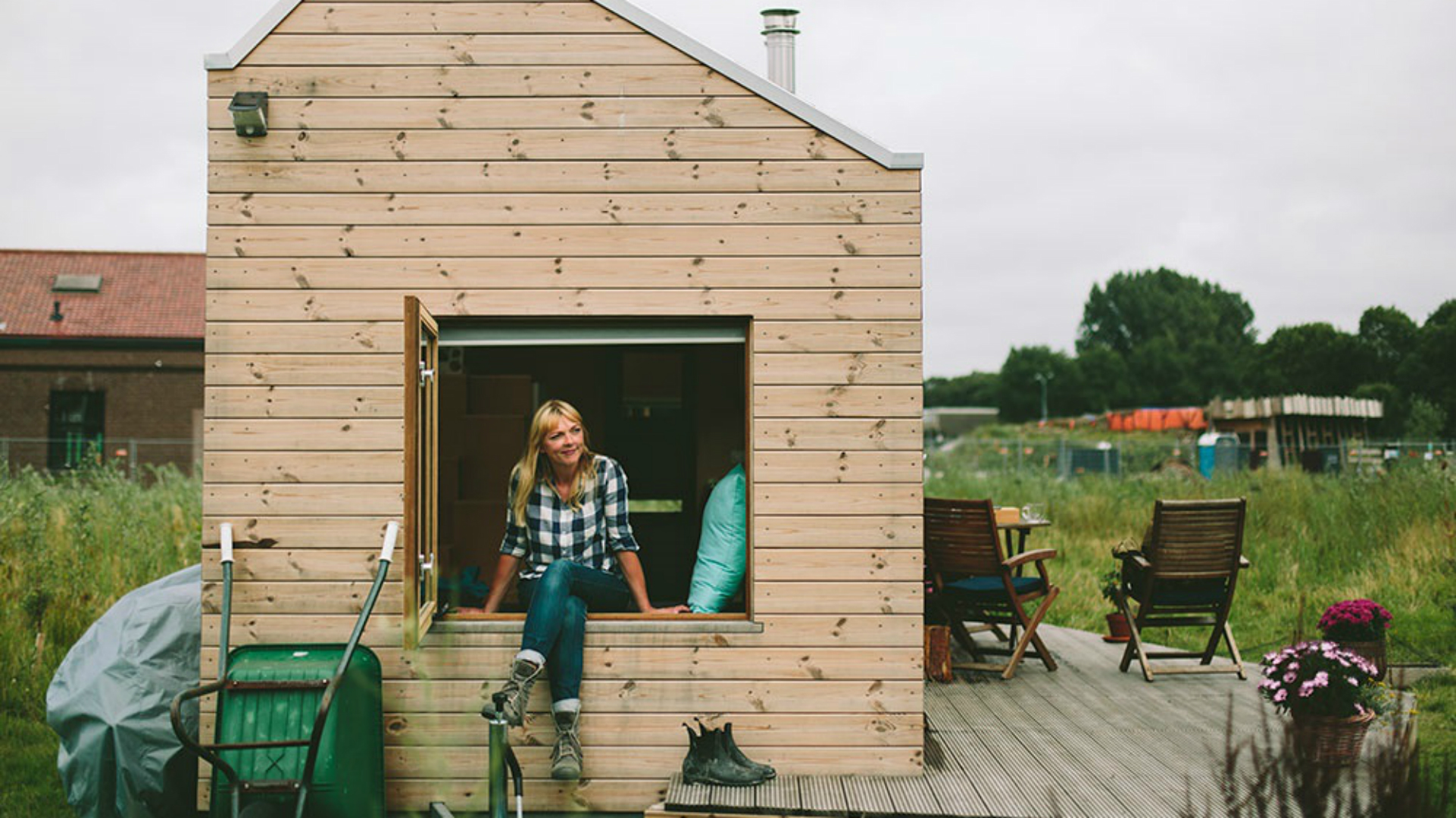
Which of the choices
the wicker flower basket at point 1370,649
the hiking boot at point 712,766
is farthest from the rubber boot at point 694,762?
the wicker flower basket at point 1370,649

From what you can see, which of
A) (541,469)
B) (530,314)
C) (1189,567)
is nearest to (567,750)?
(541,469)

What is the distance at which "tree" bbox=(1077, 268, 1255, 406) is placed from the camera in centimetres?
7231

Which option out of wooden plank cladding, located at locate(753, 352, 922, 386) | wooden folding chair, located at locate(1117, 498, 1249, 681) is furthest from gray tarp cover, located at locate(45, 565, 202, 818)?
wooden folding chair, located at locate(1117, 498, 1249, 681)

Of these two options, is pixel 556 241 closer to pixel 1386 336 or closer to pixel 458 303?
pixel 458 303

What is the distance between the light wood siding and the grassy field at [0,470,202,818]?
219cm

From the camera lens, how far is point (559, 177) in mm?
5016

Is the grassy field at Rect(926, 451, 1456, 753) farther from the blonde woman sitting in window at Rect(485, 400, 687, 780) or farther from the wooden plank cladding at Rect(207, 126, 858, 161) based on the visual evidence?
the wooden plank cladding at Rect(207, 126, 858, 161)

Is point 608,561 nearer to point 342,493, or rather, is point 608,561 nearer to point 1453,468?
point 342,493

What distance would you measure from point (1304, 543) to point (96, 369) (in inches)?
978

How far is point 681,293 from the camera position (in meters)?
5.00

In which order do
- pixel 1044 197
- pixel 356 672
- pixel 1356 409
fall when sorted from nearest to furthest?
1. pixel 356 672
2. pixel 1356 409
3. pixel 1044 197

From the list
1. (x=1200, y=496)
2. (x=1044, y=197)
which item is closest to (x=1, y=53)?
(x=1200, y=496)

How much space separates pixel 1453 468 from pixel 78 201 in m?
40.4

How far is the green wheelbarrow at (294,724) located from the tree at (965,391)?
267 ft
